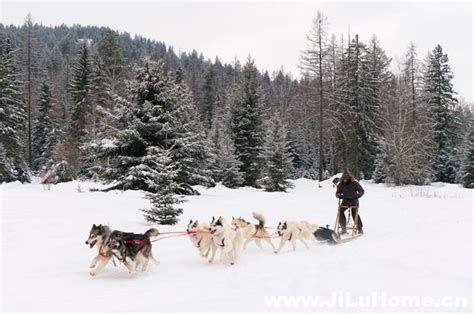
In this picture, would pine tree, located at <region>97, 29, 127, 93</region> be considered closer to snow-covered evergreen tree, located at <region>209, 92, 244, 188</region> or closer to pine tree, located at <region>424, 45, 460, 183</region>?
snow-covered evergreen tree, located at <region>209, 92, 244, 188</region>

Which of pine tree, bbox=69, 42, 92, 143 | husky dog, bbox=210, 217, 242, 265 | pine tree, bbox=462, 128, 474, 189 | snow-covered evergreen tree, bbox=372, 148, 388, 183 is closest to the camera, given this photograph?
husky dog, bbox=210, 217, 242, 265

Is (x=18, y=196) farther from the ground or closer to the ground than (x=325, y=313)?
farther from the ground

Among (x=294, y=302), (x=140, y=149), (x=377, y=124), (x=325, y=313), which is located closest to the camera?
(x=325, y=313)

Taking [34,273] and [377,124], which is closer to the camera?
[34,273]

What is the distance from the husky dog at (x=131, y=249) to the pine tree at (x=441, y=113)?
35.5 meters

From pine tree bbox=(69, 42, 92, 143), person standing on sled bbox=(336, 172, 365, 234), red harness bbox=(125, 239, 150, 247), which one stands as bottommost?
red harness bbox=(125, 239, 150, 247)

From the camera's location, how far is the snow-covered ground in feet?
16.7

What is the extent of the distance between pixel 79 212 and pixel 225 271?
691 centimetres

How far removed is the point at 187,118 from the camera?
833 inches

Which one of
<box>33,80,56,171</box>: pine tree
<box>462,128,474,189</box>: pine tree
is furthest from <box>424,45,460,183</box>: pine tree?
<box>33,80,56,171</box>: pine tree

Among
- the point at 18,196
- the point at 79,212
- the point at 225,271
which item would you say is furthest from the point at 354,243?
the point at 18,196

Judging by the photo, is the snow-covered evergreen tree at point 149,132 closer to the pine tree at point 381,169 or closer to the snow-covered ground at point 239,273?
the snow-covered ground at point 239,273

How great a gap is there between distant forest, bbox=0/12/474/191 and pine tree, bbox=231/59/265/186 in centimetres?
9

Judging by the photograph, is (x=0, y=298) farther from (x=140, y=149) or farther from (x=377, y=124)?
(x=377, y=124)
